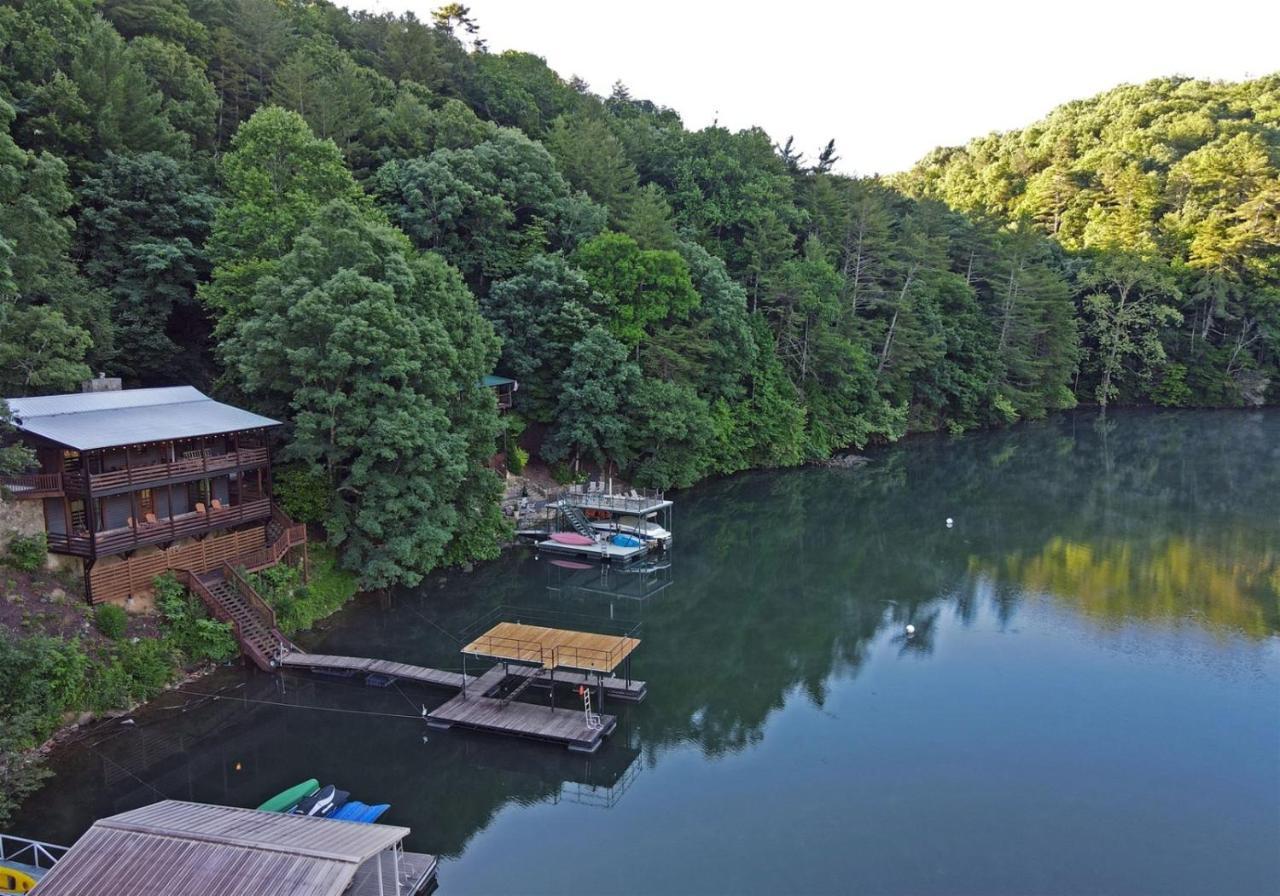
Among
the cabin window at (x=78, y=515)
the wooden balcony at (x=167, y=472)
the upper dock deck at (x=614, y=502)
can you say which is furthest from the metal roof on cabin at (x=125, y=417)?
the upper dock deck at (x=614, y=502)

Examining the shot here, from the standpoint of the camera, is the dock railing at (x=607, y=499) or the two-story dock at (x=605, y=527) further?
the dock railing at (x=607, y=499)

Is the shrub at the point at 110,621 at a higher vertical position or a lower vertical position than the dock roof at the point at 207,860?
higher

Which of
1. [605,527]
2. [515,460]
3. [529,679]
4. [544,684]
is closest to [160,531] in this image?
[529,679]

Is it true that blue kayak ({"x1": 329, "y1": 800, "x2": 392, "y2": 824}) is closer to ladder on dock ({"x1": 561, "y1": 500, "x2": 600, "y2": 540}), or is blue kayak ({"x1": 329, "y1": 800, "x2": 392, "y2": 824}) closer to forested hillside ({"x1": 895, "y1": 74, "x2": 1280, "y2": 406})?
ladder on dock ({"x1": 561, "y1": 500, "x2": 600, "y2": 540})

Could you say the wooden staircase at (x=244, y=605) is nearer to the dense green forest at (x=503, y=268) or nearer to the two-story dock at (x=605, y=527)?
the dense green forest at (x=503, y=268)

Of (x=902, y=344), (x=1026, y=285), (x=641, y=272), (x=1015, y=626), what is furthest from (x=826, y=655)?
(x=1026, y=285)

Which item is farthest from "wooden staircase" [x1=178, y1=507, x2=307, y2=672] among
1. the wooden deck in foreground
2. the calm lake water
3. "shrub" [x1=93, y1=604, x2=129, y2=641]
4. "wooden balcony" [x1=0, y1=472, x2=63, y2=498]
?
the wooden deck in foreground
